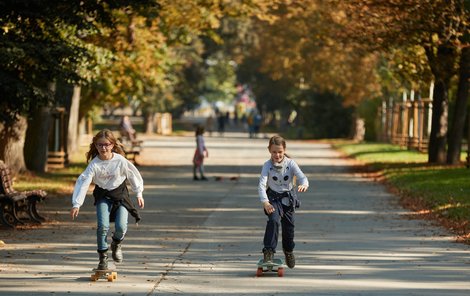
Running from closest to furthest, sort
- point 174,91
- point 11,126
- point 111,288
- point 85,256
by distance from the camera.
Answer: point 111,288 < point 85,256 < point 11,126 < point 174,91

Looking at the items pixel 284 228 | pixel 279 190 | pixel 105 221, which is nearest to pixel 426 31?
pixel 284 228

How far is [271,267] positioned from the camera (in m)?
13.4

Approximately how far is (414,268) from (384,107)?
4944cm

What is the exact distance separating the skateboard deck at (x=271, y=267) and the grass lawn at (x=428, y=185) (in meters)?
4.32

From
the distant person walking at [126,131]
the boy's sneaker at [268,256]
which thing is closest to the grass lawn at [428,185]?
the boy's sneaker at [268,256]

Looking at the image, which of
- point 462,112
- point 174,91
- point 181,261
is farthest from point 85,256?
point 174,91

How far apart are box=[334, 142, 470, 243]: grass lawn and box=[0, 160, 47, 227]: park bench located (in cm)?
623

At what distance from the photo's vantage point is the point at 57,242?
56.0 ft

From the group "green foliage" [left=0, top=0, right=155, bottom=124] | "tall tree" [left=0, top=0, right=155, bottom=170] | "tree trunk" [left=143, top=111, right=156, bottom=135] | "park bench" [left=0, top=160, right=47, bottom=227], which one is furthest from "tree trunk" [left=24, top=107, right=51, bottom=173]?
"tree trunk" [left=143, top=111, right=156, bottom=135]

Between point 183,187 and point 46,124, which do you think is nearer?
point 183,187

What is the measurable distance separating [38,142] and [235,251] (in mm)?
17730

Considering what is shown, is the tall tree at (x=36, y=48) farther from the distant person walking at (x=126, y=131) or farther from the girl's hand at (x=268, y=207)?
the distant person walking at (x=126, y=131)

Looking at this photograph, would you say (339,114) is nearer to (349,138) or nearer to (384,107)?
(349,138)

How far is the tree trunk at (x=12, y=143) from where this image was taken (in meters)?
29.9
